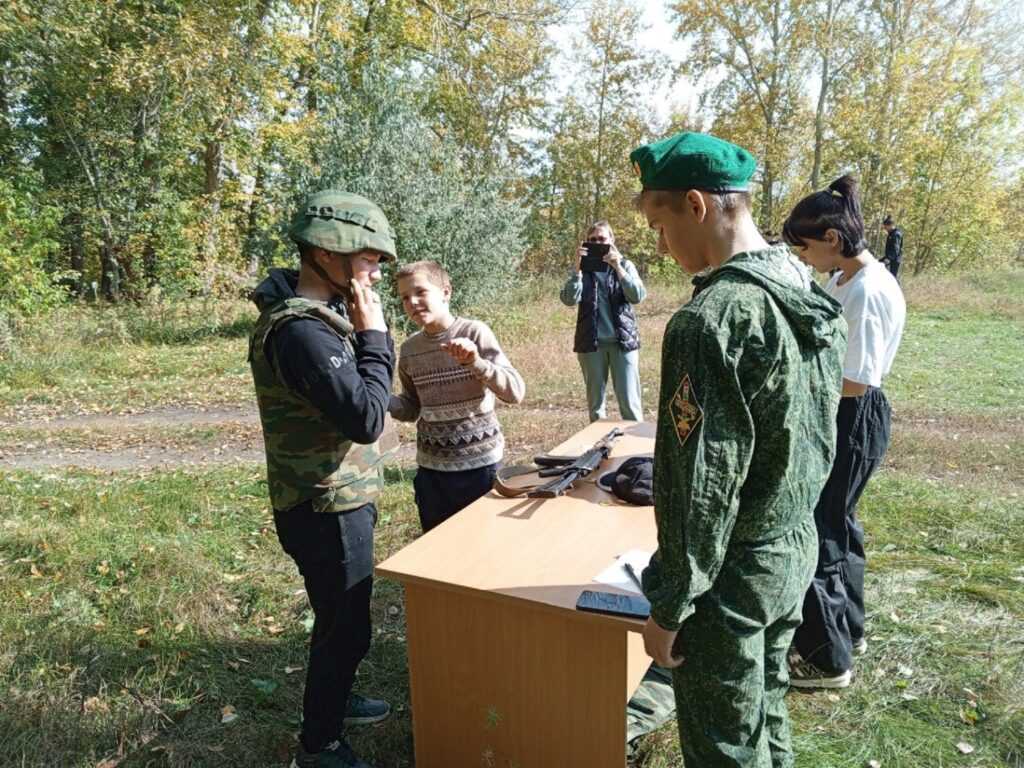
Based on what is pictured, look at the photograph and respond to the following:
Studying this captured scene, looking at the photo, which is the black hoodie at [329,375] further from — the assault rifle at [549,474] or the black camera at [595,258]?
the black camera at [595,258]

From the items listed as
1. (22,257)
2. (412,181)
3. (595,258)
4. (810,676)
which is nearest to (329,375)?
(810,676)

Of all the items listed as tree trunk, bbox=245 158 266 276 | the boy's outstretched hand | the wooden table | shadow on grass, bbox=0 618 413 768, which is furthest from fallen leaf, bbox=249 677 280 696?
tree trunk, bbox=245 158 266 276

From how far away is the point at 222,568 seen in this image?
12.2 ft

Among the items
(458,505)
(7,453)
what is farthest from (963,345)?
Answer: (7,453)

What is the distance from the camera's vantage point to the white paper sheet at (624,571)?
184 centimetres

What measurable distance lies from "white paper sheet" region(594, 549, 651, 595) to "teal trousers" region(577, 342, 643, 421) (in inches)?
126

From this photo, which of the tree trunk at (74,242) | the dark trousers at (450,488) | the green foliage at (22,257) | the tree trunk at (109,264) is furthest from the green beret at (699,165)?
the tree trunk at (109,264)

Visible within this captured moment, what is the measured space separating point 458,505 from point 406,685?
2.64 ft

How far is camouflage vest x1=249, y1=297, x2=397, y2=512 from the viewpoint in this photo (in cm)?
190

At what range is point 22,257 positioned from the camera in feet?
32.9

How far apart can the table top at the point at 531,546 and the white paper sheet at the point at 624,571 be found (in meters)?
0.02

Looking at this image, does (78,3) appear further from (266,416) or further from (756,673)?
(756,673)

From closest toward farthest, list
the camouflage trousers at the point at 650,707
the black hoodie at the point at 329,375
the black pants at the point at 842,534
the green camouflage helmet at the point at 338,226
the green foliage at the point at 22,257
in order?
1. the black hoodie at the point at 329,375
2. the green camouflage helmet at the point at 338,226
3. the camouflage trousers at the point at 650,707
4. the black pants at the point at 842,534
5. the green foliage at the point at 22,257

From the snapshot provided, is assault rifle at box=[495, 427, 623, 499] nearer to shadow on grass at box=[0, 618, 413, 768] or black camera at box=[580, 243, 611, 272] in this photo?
shadow on grass at box=[0, 618, 413, 768]
